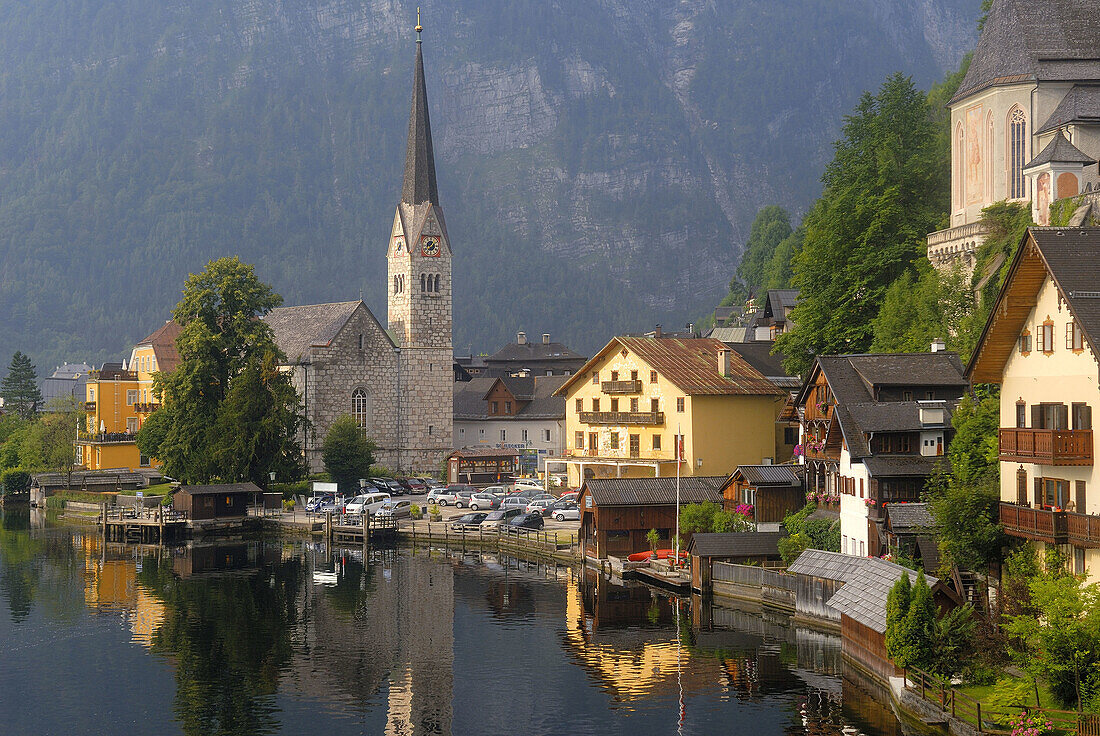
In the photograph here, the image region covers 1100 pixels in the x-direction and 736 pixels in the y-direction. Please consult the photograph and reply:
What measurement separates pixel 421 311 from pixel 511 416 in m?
13.0

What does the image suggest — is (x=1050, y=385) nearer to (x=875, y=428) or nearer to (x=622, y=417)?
(x=875, y=428)

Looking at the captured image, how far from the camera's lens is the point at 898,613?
116ft

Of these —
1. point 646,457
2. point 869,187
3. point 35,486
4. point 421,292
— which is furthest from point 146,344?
point 869,187

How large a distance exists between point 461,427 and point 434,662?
77650 millimetres

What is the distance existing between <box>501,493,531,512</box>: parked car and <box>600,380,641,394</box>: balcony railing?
8.85 meters

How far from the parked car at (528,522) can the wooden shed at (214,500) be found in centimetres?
2243

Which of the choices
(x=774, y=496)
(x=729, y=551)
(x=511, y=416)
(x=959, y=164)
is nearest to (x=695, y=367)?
(x=959, y=164)

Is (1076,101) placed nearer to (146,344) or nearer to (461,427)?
(461,427)

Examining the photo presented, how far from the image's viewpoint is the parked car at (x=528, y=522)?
254 feet

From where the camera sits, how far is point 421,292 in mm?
120188

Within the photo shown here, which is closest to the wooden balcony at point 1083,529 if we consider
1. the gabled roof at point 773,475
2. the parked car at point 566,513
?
the gabled roof at point 773,475

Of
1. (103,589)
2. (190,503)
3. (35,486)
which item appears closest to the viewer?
(103,589)

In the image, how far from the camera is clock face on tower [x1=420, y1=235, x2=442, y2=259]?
120 m

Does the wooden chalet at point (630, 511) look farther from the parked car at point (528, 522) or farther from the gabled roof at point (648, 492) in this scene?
the parked car at point (528, 522)
